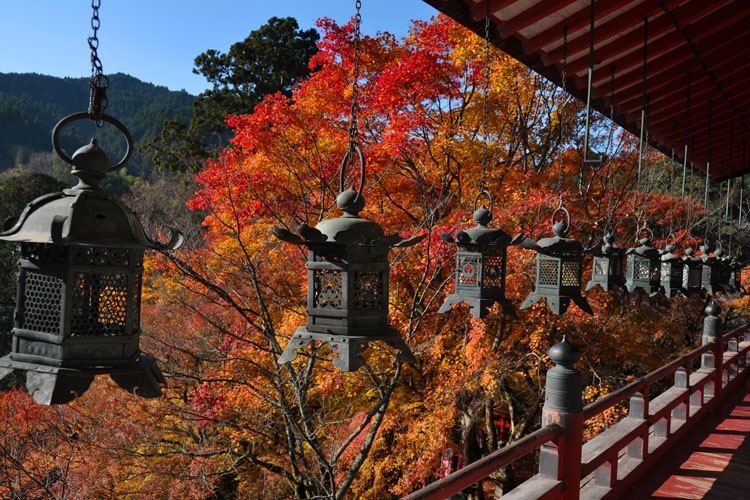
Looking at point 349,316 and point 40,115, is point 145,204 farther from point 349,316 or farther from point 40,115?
point 40,115

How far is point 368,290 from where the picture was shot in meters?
2.58

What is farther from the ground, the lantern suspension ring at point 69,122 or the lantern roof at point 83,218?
the lantern suspension ring at point 69,122

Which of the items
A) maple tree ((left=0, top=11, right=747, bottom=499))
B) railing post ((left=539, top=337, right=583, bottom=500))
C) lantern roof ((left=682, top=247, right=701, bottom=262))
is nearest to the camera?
railing post ((left=539, top=337, right=583, bottom=500))

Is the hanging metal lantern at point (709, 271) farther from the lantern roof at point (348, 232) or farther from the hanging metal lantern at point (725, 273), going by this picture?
the lantern roof at point (348, 232)

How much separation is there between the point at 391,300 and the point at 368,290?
6358 millimetres

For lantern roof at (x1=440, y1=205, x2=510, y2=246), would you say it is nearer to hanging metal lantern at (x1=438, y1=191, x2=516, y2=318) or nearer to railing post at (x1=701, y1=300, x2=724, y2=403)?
hanging metal lantern at (x1=438, y1=191, x2=516, y2=318)

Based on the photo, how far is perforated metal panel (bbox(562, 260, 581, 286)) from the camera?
4.02m

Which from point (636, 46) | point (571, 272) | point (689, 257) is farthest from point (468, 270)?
point (689, 257)

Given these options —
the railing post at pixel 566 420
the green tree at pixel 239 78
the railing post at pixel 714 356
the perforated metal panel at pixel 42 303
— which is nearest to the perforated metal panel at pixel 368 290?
the perforated metal panel at pixel 42 303

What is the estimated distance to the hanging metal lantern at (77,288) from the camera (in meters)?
1.73

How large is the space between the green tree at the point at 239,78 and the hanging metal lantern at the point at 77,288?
68.2 feet

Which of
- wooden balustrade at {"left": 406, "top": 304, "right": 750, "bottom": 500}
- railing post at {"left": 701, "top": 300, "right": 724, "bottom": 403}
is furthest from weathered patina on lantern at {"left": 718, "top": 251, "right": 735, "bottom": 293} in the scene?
wooden balustrade at {"left": 406, "top": 304, "right": 750, "bottom": 500}

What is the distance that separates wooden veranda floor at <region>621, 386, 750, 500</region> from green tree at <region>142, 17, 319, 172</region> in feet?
63.9

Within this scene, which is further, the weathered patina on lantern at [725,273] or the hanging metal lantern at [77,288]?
the weathered patina on lantern at [725,273]
